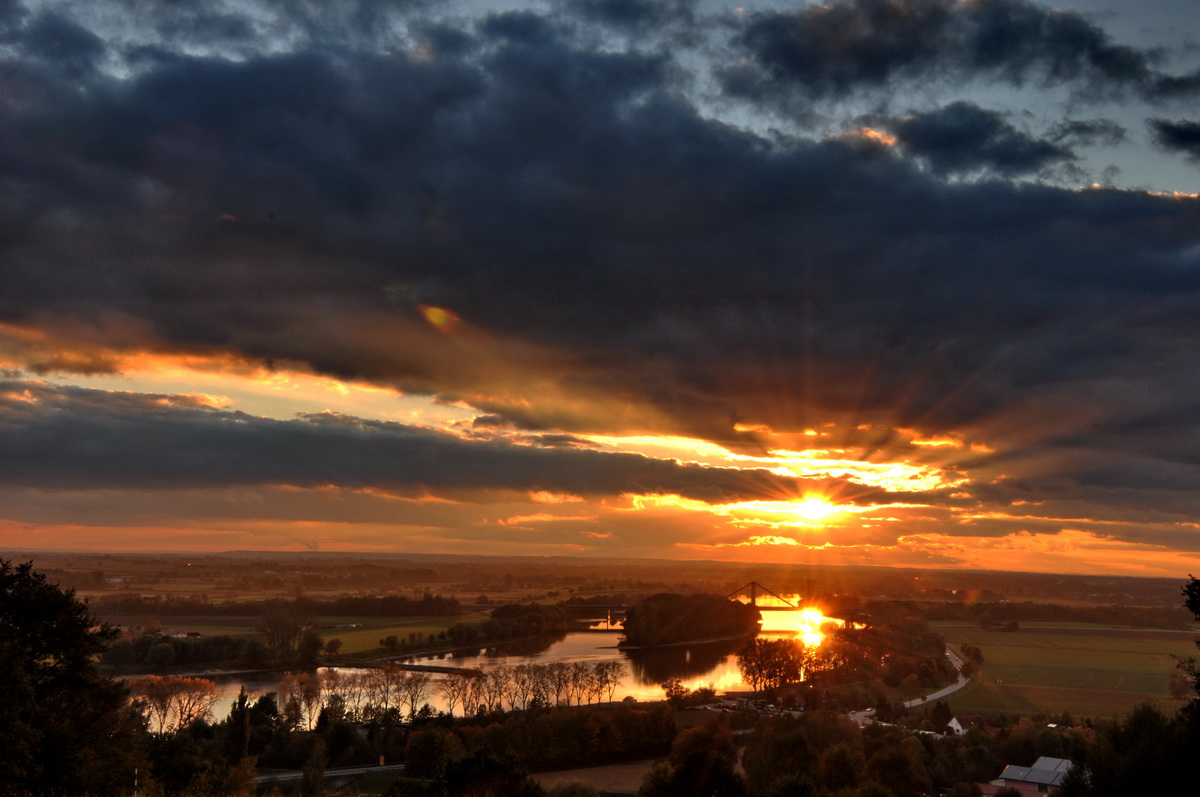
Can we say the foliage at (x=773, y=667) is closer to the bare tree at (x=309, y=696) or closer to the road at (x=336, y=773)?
the bare tree at (x=309, y=696)

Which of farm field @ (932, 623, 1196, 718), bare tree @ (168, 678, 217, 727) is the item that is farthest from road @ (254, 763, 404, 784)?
farm field @ (932, 623, 1196, 718)

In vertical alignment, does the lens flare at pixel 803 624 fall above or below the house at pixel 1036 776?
below

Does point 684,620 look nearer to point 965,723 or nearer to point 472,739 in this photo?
point 965,723

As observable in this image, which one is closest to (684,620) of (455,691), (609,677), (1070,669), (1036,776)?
(609,677)

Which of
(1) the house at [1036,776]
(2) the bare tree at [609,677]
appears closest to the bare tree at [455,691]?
(2) the bare tree at [609,677]

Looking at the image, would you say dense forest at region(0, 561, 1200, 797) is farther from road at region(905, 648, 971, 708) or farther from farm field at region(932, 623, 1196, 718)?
road at region(905, 648, 971, 708)

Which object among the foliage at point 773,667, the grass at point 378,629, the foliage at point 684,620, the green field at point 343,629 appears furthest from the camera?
the foliage at point 684,620

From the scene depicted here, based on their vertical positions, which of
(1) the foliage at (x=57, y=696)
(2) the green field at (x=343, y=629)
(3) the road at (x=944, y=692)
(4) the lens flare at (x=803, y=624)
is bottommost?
(4) the lens flare at (x=803, y=624)
